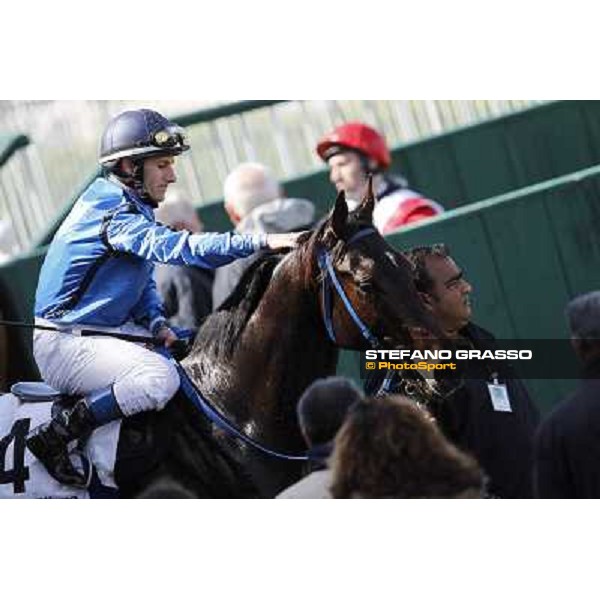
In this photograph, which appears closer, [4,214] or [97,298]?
[97,298]

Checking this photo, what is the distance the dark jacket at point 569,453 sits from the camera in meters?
8.05

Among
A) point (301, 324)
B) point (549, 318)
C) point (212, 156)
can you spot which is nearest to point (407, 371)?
point (301, 324)

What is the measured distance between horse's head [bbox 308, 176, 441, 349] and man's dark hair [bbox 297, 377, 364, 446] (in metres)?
0.38

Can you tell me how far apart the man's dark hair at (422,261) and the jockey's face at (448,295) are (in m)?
0.02

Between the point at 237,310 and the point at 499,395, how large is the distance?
1143 mm

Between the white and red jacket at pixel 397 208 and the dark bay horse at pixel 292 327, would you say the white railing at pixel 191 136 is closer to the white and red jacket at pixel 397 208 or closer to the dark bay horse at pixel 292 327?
the white and red jacket at pixel 397 208

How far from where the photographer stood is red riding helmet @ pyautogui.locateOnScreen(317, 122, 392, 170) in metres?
10.3

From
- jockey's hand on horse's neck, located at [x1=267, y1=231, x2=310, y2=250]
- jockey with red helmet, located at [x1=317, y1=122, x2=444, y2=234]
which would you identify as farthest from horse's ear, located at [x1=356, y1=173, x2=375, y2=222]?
jockey with red helmet, located at [x1=317, y1=122, x2=444, y2=234]

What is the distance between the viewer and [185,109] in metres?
10.8

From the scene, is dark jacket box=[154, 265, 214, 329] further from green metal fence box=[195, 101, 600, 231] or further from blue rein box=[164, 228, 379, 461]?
green metal fence box=[195, 101, 600, 231]

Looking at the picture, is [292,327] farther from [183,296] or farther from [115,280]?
[183,296]

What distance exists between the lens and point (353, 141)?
10.4 meters

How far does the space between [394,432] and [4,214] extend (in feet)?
11.2
